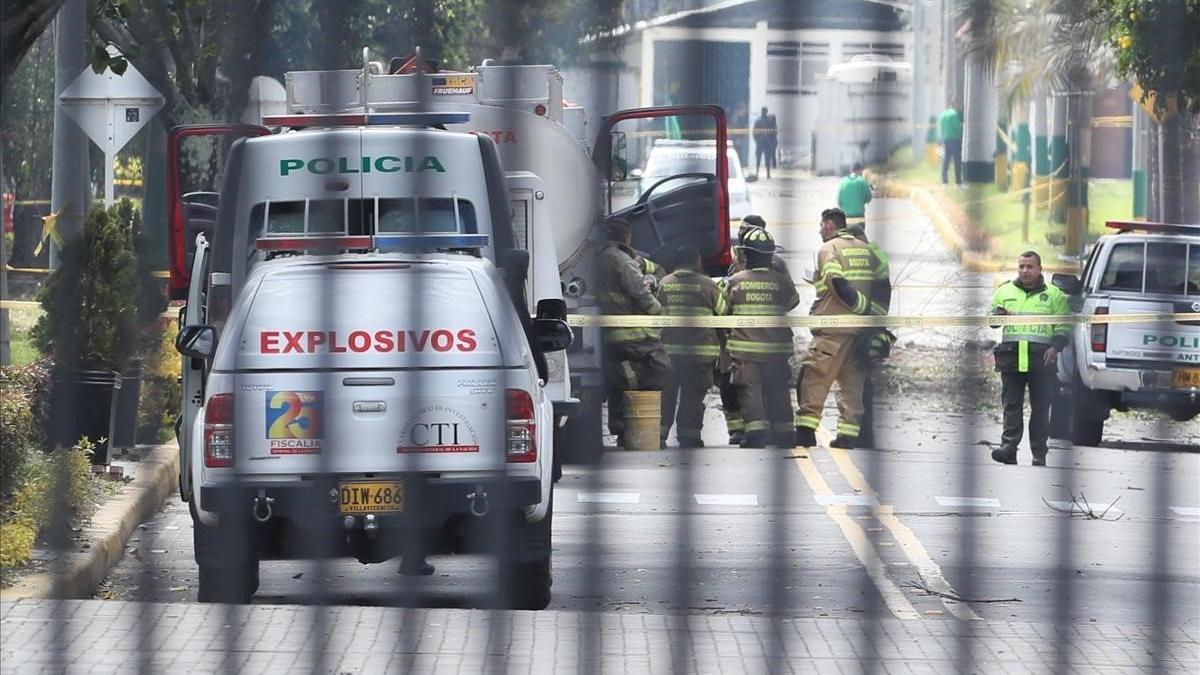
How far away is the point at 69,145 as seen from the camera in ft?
37.5

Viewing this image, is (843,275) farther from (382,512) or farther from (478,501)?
(382,512)

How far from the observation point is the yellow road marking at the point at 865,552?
6.49 metres

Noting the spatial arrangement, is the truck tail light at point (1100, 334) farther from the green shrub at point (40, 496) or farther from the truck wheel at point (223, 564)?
the truck wheel at point (223, 564)

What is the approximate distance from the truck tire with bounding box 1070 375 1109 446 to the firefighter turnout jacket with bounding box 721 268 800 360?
1.98 m

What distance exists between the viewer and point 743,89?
2.64 m

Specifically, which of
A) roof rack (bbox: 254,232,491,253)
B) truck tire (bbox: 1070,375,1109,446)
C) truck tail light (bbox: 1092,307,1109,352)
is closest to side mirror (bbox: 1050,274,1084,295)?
truck tail light (bbox: 1092,307,1109,352)

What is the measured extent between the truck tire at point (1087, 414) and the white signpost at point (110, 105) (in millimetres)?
5659

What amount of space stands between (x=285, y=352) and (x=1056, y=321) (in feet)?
19.3

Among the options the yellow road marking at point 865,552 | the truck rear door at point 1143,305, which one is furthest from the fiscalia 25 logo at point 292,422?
the truck rear door at point 1143,305

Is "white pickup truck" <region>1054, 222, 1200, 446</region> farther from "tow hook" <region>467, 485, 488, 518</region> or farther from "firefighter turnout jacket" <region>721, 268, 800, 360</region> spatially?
"tow hook" <region>467, 485, 488, 518</region>

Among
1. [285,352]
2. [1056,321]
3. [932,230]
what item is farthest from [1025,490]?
[932,230]

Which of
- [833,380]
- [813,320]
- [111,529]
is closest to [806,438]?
[833,380]

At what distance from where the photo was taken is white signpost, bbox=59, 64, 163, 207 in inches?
422

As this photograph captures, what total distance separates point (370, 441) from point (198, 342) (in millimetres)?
1231
